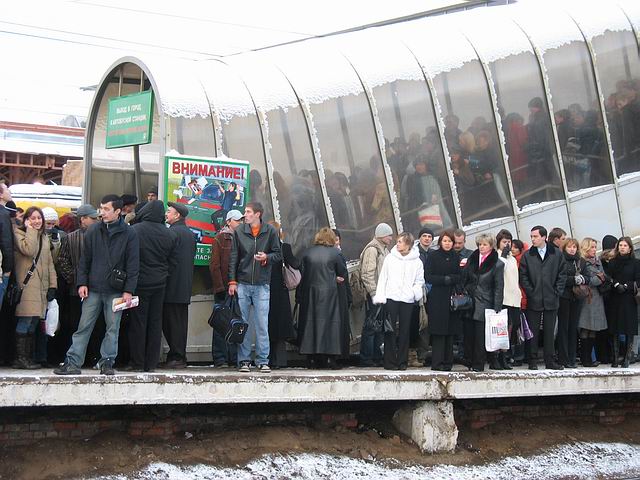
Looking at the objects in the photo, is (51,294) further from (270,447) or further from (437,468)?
(437,468)

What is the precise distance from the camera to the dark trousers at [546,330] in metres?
12.9

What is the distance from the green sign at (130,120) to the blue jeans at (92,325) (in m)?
3.06

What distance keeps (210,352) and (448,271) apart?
2.80 m

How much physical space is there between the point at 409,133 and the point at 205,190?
325cm

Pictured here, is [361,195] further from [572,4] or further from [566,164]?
[572,4]

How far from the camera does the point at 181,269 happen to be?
36.0ft

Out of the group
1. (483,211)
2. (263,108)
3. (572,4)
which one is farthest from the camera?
(572,4)

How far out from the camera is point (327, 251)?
11906 mm

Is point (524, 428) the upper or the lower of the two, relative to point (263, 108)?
lower

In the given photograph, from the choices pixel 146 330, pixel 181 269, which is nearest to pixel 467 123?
pixel 181 269

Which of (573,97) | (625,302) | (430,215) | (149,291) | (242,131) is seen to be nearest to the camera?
(149,291)

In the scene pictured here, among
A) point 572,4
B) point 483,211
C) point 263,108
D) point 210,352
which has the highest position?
point 572,4

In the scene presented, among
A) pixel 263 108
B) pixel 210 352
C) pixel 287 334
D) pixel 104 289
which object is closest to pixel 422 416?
pixel 287 334

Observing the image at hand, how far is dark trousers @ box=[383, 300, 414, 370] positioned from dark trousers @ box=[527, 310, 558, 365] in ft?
5.80
